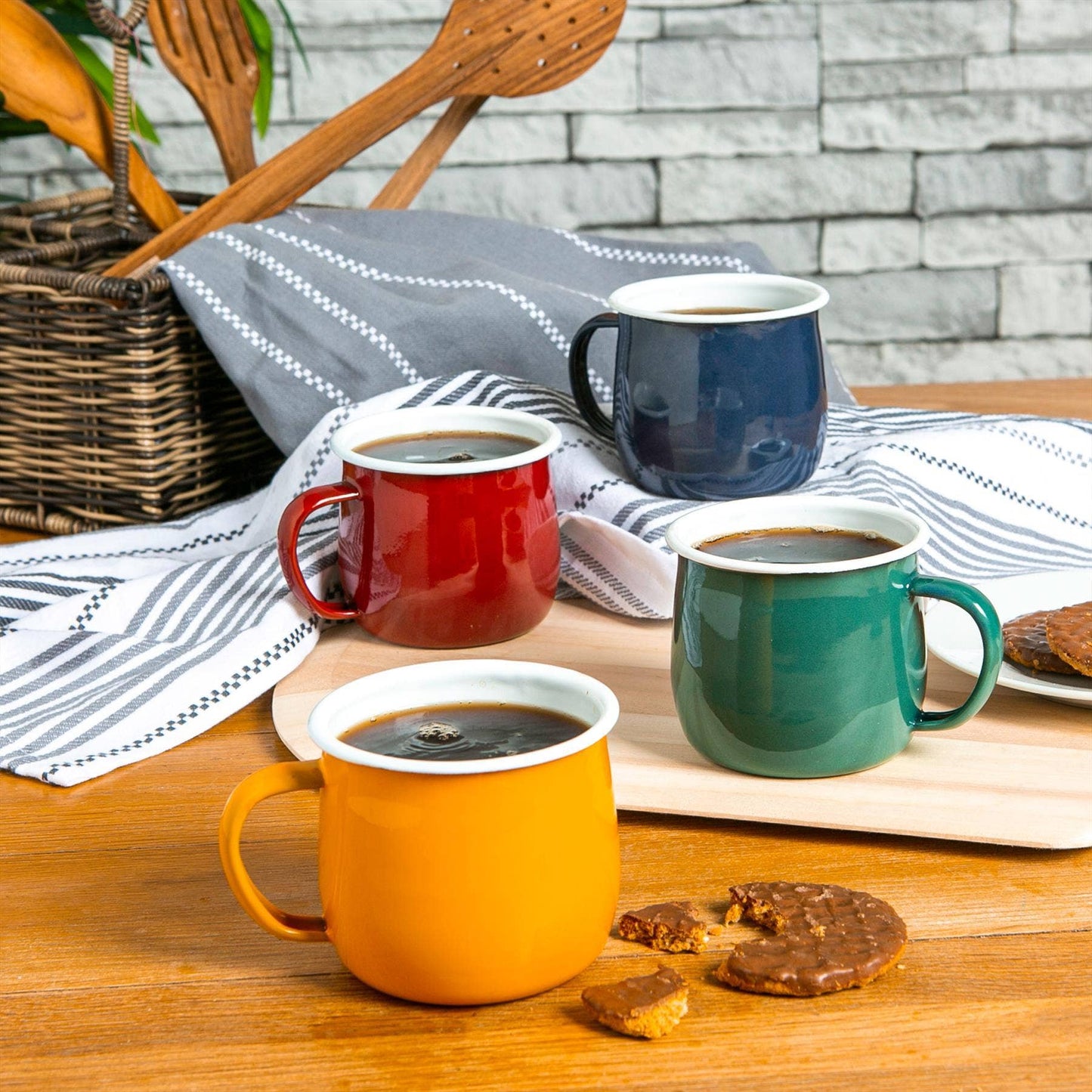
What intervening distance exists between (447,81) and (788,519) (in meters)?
0.49

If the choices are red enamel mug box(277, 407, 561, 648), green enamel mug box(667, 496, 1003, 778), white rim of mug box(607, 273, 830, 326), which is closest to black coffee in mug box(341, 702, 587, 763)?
green enamel mug box(667, 496, 1003, 778)

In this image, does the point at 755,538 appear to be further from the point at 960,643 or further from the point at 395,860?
the point at 395,860

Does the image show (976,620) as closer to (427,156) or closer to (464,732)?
(464,732)

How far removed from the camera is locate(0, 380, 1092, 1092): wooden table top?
425mm

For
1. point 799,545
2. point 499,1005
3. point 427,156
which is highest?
point 427,156

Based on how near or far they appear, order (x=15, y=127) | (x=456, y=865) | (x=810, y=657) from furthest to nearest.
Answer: (x=15, y=127) < (x=810, y=657) < (x=456, y=865)

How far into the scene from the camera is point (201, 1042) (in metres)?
0.44

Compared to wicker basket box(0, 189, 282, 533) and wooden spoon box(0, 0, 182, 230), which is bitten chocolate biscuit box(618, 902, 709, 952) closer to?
wicker basket box(0, 189, 282, 533)

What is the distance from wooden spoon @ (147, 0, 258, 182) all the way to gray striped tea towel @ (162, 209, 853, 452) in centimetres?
10

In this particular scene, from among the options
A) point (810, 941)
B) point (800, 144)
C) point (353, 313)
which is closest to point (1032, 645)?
point (810, 941)

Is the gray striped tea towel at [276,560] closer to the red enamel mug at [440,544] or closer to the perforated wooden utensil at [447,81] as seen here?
the red enamel mug at [440,544]

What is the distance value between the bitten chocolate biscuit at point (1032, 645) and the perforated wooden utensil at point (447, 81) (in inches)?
20.4

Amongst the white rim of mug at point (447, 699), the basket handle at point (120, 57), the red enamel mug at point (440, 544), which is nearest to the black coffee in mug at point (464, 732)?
the white rim of mug at point (447, 699)

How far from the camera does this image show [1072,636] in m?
0.63
